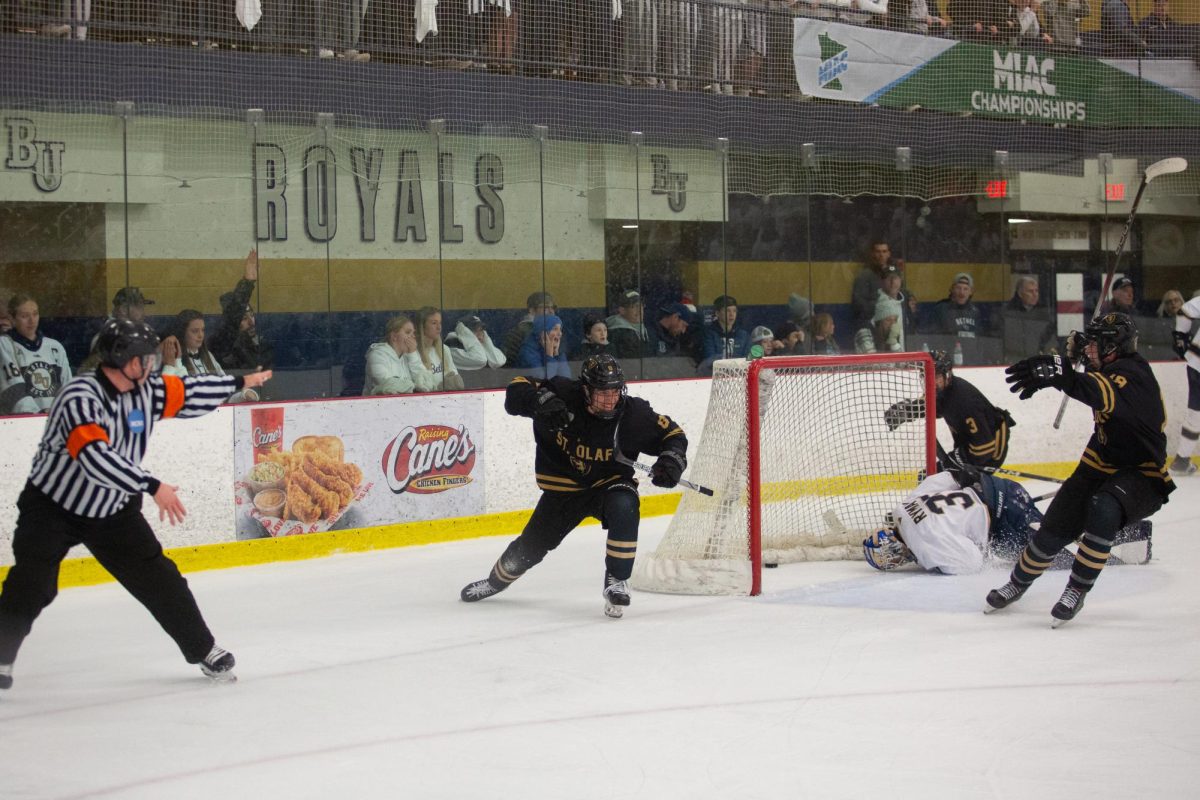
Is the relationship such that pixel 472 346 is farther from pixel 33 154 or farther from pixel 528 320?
pixel 33 154

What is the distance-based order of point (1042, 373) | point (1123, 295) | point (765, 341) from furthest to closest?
1. point (1123, 295)
2. point (765, 341)
3. point (1042, 373)

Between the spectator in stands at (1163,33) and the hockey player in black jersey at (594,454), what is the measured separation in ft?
26.1

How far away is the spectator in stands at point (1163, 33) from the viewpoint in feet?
37.3

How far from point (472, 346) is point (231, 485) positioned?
6.05 ft

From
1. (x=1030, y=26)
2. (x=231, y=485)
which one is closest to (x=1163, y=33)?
(x=1030, y=26)

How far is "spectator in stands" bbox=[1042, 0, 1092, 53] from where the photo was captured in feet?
37.6

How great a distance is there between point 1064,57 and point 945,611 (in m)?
7.36

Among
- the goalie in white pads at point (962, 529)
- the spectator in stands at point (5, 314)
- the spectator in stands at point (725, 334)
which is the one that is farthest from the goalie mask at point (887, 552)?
the spectator in stands at point (5, 314)

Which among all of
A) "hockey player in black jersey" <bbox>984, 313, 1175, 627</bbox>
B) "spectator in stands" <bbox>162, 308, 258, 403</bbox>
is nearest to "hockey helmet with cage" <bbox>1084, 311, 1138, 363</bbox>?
"hockey player in black jersey" <bbox>984, 313, 1175, 627</bbox>

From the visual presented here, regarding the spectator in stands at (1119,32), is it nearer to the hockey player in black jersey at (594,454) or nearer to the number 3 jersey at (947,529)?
the number 3 jersey at (947,529)

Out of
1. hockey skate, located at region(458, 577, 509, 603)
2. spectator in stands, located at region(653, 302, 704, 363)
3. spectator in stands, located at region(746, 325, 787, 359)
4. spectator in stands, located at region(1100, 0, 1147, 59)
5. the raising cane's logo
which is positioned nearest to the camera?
→ hockey skate, located at region(458, 577, 509, 603)

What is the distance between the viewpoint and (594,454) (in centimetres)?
540

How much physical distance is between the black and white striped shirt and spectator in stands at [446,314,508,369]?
12.0 ft

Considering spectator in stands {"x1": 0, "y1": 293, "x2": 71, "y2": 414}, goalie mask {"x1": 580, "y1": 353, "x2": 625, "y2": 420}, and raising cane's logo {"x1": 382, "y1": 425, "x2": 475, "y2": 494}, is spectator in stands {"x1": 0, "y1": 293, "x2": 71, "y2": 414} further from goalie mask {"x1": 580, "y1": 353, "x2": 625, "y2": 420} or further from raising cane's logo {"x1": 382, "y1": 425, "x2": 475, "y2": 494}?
goalie mask {"x1": 580, "y1": 353, "x2": 625, "y2": 420}
